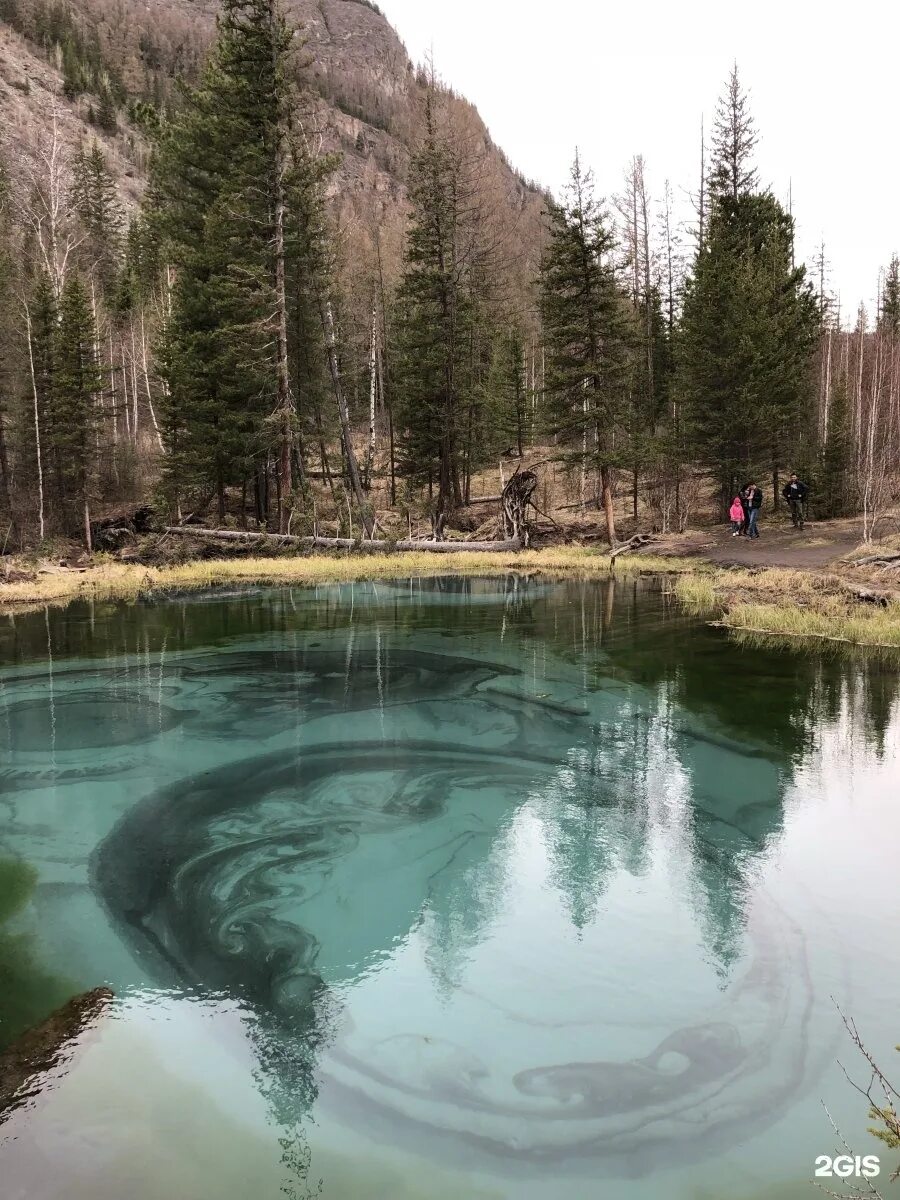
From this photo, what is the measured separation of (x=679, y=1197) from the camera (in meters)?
2.62

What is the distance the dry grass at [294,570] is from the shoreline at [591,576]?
0.09ft

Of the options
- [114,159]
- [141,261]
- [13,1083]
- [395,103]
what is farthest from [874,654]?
[395,103]

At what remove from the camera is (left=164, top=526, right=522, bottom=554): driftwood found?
24.9 meters

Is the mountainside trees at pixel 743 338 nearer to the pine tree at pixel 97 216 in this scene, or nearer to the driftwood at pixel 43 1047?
the driftwood at pixel 43 1047

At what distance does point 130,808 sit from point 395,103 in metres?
133

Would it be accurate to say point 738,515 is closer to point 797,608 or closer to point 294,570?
point 797,608

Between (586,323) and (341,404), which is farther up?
(586,323)

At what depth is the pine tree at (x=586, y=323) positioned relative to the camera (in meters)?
25.2

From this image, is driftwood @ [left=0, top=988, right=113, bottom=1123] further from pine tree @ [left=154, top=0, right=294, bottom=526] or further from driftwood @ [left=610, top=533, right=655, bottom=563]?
driftwood @ [left=610, top=533, right=655, bottom=563]

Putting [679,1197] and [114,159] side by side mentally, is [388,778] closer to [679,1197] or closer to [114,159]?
[679,1197]

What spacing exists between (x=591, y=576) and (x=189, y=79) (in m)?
78.5

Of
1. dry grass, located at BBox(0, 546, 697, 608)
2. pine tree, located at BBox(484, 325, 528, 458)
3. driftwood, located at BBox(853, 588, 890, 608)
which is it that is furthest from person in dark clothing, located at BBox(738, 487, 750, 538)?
pine tree, located at BBox(484, 325, 528, 458)

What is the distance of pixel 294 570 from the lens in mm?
21250

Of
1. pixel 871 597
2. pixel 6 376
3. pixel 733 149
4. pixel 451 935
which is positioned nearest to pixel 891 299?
pixel 733 149
